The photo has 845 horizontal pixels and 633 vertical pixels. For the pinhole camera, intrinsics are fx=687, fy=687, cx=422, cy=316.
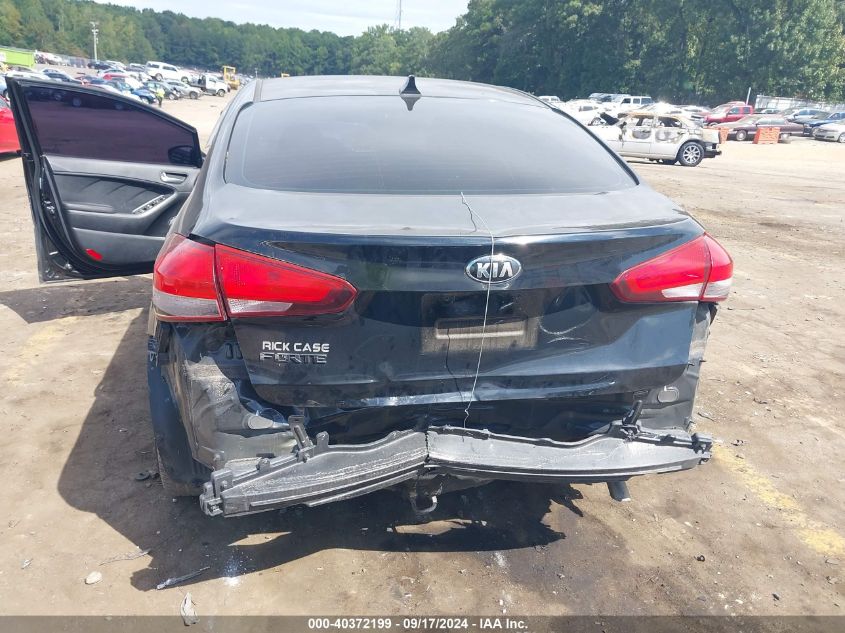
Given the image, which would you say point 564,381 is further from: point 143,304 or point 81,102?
point 143,304

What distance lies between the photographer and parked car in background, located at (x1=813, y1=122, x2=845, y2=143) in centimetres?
3544

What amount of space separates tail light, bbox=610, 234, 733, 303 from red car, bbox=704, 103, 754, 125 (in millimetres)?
40564

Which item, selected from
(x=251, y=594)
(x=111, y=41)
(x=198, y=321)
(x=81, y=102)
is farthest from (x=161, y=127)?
(x=111, y=41)

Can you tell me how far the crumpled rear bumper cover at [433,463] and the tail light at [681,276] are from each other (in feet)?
1.72

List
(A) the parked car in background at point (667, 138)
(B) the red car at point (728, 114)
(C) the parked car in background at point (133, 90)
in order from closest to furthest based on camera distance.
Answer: (A) the parked car in background at point (667, 138) → (B) the red car at point (728, 114) → (C) the parked car in background at point (133, 90)

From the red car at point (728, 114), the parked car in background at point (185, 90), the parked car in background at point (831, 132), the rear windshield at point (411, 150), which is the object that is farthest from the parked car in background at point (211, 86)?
the rear windshield at point (411, 150)

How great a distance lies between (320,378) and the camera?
89.0 inches

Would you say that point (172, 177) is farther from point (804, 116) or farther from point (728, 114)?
point (804, 116)

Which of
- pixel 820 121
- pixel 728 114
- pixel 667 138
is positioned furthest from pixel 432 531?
pixel 728 114

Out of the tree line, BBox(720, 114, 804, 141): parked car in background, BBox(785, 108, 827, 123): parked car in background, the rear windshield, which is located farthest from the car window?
the tree line

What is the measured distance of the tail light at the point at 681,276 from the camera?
7.84 ft

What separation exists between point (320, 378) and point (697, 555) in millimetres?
1879

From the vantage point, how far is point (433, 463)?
234 cm

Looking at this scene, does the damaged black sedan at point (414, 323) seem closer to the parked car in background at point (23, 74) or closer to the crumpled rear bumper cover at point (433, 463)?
the crumpled rear bumper cover at point (433, 463)
